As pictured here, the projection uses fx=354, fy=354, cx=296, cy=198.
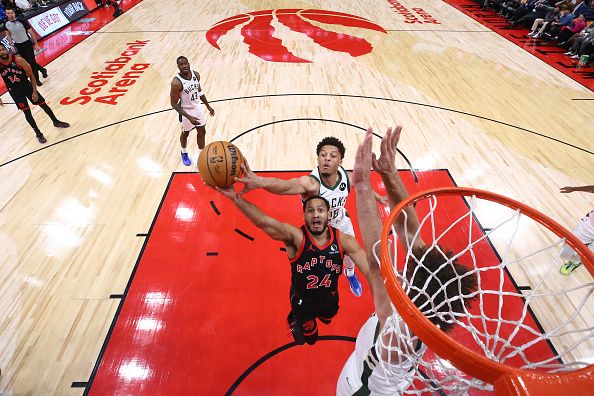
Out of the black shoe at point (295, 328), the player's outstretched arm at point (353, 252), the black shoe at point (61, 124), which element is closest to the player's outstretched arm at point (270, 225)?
the player's outstretched arm at point (353, 252)

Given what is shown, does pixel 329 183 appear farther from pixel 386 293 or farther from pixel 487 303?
pixel 487 303

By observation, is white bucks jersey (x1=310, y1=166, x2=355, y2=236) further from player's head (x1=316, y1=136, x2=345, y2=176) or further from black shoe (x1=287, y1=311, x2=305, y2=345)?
black shoe (x1=287, y1=311, x2=305, y2=345)

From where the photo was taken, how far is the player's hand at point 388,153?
1879 mm

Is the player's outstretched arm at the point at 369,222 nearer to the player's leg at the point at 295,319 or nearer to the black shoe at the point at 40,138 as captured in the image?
the player's leg at the point at 295,319

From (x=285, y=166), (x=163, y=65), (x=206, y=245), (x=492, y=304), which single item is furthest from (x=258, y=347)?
(x=163, y=65)

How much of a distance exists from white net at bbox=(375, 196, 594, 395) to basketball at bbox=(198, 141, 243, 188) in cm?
140

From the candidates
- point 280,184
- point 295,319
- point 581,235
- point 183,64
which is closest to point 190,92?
point 183,64

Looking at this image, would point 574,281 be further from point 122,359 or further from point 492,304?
point 122,359

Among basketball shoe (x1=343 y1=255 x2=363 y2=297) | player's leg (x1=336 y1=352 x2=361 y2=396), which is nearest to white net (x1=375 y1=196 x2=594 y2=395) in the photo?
player's leg (x1=336 y1=352 x2=361 y2=396)

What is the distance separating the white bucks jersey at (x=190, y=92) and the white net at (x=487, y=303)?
11.1 ft

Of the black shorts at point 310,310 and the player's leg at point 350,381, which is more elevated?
the player's leg at point 350,381

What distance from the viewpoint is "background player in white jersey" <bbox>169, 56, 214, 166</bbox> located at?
4660 mm

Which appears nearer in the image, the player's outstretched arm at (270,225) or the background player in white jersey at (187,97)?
the player's outstretched arm at (270,225)

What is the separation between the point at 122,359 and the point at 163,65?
24.6 feet
